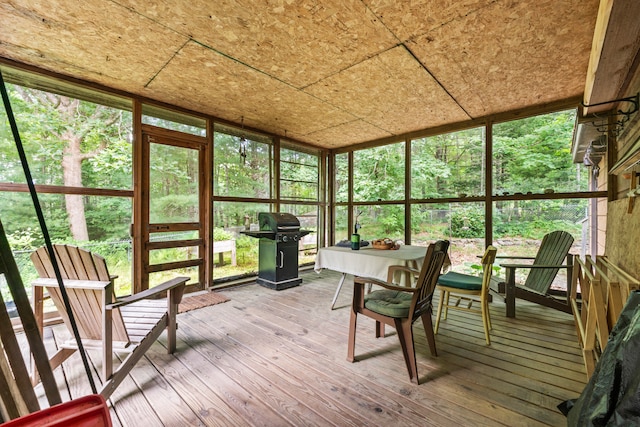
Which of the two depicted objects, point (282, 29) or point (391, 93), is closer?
point (282, 29)

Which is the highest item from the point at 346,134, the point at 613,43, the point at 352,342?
the point at 346,134

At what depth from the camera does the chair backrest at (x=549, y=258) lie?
10.1 feet

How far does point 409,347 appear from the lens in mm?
1935

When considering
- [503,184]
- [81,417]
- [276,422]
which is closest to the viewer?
[81,417]

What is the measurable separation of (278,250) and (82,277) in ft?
8.84

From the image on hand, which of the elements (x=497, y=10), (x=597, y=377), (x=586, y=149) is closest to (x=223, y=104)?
(x=497, y=10)

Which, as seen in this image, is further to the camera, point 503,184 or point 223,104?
point 503,184

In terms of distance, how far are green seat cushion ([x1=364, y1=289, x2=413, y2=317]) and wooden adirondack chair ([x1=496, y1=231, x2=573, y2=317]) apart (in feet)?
5.17

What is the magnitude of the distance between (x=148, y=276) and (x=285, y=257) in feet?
6.30

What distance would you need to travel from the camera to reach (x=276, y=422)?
1.56m

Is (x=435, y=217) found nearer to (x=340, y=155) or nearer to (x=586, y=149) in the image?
(x=586, y=149)

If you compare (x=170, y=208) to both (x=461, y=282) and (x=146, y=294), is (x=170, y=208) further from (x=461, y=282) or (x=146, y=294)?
(x=461, y=282)

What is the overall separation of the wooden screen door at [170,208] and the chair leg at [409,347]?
3.31 metres

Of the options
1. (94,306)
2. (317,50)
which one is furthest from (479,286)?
(94,306)
